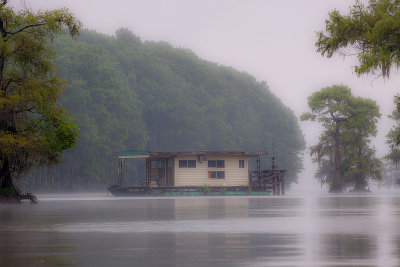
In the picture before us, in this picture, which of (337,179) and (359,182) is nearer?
(337,179)

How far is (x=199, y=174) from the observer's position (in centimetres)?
7062

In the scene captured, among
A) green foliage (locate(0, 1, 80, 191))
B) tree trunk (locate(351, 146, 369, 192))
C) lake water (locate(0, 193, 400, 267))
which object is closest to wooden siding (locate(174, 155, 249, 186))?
tree trunk (locate(351, 146, 369, 192))

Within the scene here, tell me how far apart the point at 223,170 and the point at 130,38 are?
62.7 metres

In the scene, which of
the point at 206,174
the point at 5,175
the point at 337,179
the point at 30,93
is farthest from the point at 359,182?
the point at 30,93

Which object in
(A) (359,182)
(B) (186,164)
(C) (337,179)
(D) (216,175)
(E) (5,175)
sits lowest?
(E) (5,175)

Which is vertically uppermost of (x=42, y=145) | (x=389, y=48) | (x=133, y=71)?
(x=133, y=71)

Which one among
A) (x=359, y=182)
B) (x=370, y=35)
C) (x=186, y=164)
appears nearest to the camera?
(x=370, y=35)

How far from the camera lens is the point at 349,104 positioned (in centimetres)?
8475

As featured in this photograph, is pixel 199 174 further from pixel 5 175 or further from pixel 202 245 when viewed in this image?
pixel 202 245

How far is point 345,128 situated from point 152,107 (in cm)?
3586

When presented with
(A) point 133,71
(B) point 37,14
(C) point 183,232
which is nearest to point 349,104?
(A) point 133,71

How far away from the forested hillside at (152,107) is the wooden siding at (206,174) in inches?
802

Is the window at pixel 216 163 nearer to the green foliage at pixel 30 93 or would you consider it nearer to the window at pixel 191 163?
the window at pixel 191 163

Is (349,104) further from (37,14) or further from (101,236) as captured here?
(101,236)
